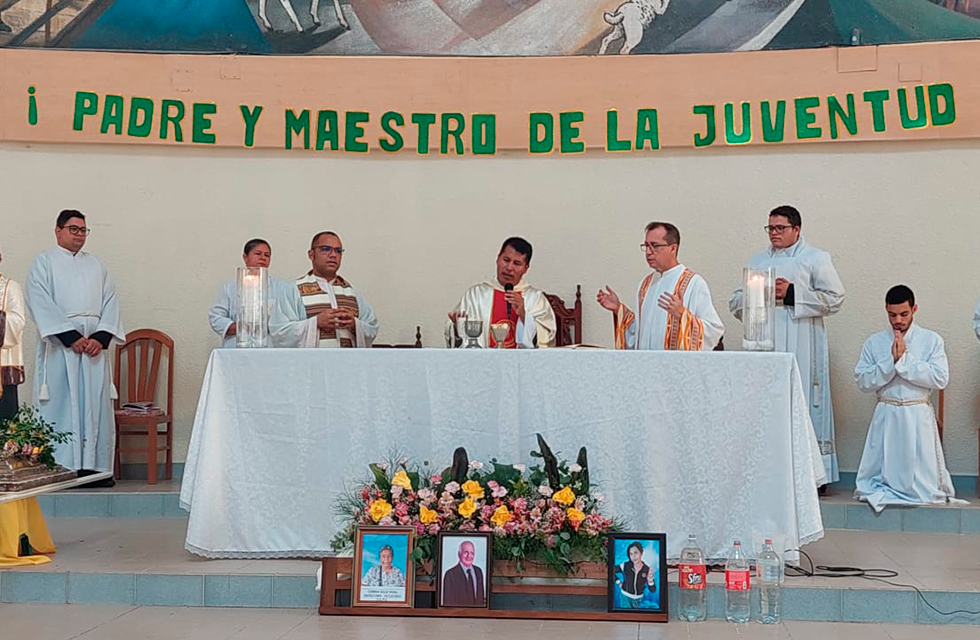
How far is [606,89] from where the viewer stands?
27.3 ft

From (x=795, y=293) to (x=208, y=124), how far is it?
3.91m

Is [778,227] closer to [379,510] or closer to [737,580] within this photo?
[737,580]

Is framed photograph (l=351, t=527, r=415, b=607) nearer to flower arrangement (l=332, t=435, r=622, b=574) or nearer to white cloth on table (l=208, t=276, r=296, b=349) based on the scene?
flower arrangement (l=332, t=435, r=622, b=574)

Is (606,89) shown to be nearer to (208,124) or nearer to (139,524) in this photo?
(208,124)

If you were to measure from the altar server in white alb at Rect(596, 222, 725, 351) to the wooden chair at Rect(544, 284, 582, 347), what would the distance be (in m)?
1.55

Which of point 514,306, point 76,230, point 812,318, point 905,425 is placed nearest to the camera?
point 514,306

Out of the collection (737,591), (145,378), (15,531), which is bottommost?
(737,591)

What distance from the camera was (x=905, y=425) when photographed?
7270 millimetres

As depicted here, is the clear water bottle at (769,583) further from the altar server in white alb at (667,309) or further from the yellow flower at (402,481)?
the yellow flower at (402,481)

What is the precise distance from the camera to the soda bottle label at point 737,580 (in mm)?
5078

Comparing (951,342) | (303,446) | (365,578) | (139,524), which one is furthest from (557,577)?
(951,342)

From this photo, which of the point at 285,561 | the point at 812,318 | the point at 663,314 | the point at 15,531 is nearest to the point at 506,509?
the point at 285,561

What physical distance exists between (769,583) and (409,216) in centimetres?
420

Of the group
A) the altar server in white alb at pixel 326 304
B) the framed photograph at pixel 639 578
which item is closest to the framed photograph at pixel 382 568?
the framed photograph at pixel 639 578
